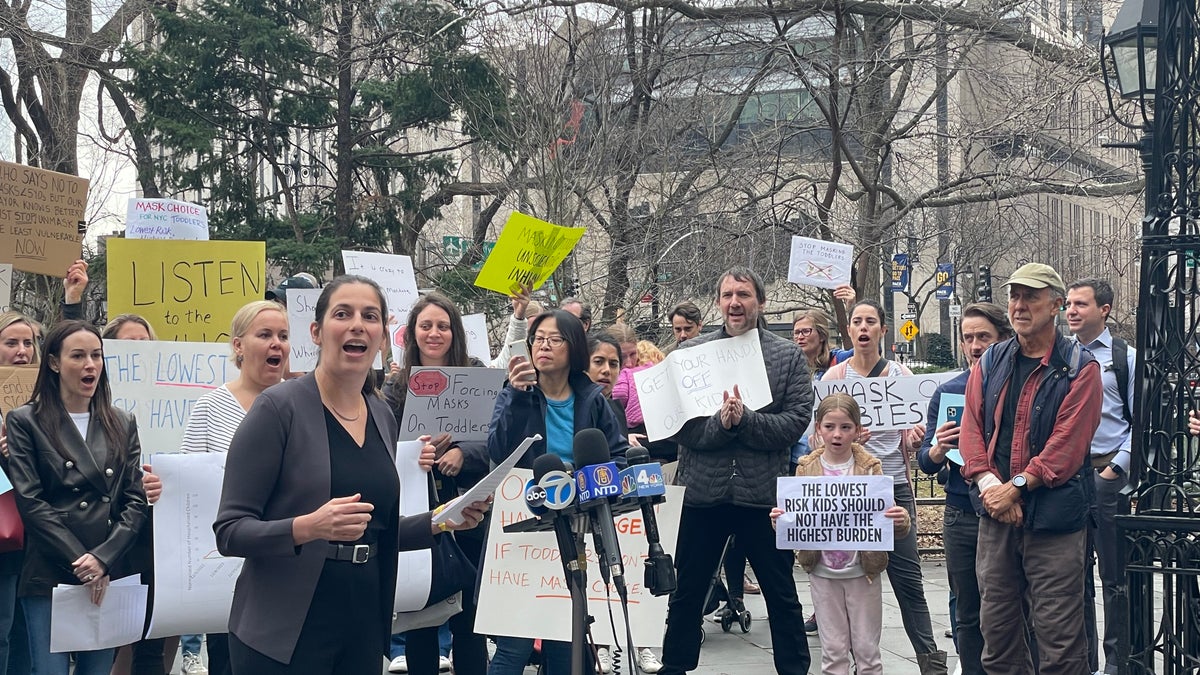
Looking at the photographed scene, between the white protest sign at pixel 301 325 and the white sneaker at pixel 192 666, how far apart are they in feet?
6.06

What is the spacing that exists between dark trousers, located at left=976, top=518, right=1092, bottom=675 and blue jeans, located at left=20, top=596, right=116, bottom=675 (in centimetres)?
401

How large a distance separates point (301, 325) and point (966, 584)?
156 inches

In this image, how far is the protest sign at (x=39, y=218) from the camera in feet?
26.0

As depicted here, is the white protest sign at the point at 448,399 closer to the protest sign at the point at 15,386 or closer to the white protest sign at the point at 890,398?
the protest sign at the point at 15,386

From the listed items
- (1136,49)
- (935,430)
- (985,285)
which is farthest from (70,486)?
(985,285)

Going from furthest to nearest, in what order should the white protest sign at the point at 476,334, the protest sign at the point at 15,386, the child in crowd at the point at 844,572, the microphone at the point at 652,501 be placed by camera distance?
the white protest sign at the point at 476,334
the child in crowd at the point at 844,572
the protest sign at the point at 15,386
the microphone at the point at 652,501

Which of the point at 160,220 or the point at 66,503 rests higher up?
the point at 160,220

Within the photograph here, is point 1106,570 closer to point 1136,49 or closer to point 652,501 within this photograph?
point 1136,49

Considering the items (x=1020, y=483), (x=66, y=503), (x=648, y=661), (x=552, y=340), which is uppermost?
(x=552, y=340)

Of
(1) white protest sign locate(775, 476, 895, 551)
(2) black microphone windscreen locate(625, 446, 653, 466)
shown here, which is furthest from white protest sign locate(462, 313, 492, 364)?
(2) black microphone windscreen locate(625, 446, 653, 466)

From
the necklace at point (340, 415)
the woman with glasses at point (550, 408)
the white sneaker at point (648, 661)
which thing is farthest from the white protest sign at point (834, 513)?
the necklace at point (340, 415)

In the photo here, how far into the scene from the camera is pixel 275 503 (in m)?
3.68

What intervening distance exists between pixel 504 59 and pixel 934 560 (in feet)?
29.2

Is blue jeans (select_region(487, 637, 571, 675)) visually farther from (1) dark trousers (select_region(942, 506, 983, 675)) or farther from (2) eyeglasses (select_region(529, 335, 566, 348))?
(1) dark trousers (select_region(942, 506, 983, 675))
